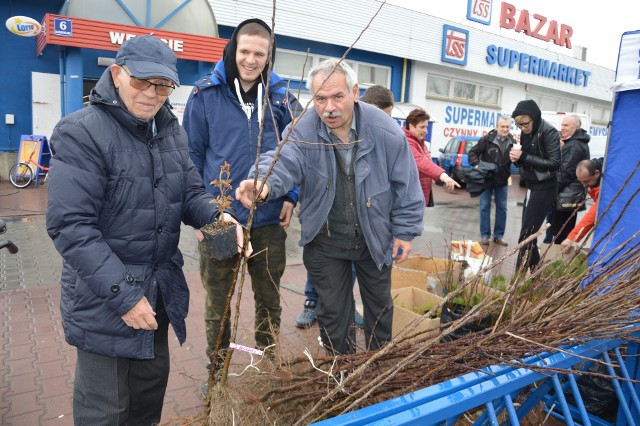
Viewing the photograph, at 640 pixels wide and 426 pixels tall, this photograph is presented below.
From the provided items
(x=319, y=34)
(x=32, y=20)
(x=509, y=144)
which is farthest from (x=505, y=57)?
(x=32, y=20)

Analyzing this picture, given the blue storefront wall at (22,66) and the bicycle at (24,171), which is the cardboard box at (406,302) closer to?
the bicycle at (24,171)

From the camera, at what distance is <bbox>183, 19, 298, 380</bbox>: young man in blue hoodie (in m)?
3.07

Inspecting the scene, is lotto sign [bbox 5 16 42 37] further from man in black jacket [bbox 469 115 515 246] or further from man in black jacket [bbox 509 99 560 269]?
man in black jacket [bbox 509 99 560 269]

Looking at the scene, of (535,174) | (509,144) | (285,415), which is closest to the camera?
(285,415)

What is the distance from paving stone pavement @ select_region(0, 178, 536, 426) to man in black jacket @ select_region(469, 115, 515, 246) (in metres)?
0.39

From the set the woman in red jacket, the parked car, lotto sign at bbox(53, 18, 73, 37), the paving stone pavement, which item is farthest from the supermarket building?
the paving stone pavement

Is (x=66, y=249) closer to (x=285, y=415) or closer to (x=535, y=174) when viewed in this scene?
(x=285, y=415)

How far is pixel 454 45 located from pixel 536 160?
16.0 m

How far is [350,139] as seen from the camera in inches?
118

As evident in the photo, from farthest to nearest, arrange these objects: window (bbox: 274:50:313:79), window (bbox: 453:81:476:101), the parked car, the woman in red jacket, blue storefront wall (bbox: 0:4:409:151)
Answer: window (bbox: 453:81:476:101) < the parked car < window (bbox: 274:50:313:79) < blue storefront wall (bbox: 0:4:409:151) < the woman in red jacket

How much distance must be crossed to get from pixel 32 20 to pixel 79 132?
1218 centimetres

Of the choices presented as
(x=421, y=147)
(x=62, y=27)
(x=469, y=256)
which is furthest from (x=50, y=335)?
(x=62, y=27)

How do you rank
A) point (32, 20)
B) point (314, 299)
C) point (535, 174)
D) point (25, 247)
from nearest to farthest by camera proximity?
point (314, 299), point (535, 174), point (25, 247), point (32, 20)

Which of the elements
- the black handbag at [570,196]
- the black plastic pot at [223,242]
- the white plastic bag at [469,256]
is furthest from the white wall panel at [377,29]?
the black plastic pot at [223,242]
